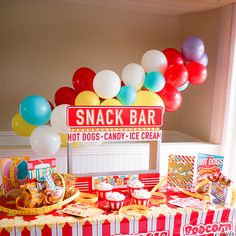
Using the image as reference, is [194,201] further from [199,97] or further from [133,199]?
[199,97]

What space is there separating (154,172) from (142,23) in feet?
7.09

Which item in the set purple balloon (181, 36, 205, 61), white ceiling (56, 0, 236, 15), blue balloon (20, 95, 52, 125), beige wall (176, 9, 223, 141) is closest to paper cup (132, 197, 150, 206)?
blue balloon (20, 95, 52, 125)

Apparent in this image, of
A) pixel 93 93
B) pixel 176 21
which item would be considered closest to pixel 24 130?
pixel 93 93

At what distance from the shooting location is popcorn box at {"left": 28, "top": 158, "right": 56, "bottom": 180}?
152 cm

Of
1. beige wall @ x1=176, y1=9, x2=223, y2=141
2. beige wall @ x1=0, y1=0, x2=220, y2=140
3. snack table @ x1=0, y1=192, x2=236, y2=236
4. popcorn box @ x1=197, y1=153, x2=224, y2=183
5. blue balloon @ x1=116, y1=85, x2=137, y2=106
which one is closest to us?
snack table @ x1=0, y1=192, x2=236, y2=236

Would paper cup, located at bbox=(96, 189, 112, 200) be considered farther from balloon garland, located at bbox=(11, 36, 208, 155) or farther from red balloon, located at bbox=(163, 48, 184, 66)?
red balloon, located at bbox=(163, 48, 184, 66)

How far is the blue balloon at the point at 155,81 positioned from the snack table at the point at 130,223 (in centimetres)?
94

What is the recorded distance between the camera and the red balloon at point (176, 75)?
7.24ft

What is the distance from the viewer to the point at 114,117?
1.63 meters

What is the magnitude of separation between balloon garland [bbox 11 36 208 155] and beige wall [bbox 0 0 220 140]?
0.60 meters

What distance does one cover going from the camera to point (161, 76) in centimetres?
215

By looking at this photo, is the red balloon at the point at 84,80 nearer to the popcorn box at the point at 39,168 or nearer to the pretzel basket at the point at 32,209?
the popcorn box at the point at 39,168

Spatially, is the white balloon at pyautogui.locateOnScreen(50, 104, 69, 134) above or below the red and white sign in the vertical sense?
below

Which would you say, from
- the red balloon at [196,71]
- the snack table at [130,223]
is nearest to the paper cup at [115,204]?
the snack table at [130,223]
